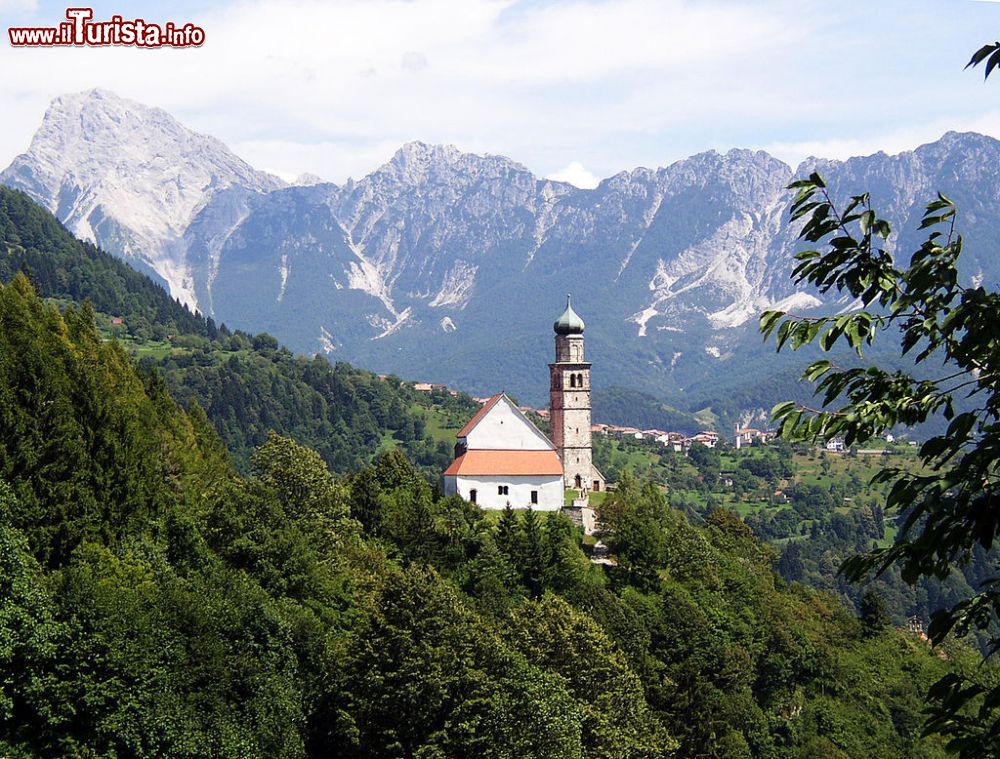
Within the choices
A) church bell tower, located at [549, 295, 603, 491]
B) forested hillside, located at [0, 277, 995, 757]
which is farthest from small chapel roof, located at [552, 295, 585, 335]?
forested hillside, located at [0, 277, 995, 757]

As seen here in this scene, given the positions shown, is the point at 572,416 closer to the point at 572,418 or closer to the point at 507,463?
the point at 572,418

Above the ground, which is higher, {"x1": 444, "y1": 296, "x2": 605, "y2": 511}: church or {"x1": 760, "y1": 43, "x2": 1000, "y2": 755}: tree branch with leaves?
{"x1": 444, "y1": 296, "x2": 605, "y2": 511}: church

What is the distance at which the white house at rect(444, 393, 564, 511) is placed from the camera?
254 ft

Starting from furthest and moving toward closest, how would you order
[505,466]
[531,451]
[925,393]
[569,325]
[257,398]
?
1. [257,398]
2. [569,325]
3. [531,451]
4. [505,466]
5. [925,393]

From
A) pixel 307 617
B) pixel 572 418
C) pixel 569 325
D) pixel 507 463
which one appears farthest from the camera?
pixel 569 325

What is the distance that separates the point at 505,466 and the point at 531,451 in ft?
7.36

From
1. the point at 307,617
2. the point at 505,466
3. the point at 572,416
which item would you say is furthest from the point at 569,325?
the point at 307,617

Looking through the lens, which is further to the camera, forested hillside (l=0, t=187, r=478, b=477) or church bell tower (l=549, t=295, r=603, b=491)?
forested hillside (l=0, t=187, r=478, b=477)

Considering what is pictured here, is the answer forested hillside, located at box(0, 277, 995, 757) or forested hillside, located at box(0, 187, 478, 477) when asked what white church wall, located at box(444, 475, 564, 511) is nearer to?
forested hillside, located at box(0, 277, 995, 757)

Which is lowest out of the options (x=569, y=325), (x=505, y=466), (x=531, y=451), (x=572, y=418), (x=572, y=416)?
(x=505, y=466)

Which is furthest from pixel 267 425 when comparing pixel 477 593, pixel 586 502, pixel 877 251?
pixel 877 251

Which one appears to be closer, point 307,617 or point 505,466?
point 307,617

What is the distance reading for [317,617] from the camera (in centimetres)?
4428

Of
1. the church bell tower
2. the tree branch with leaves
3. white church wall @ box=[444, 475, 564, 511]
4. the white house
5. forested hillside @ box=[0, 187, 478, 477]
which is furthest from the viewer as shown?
forested hillside @ box=[0, 187, 478, 477]
